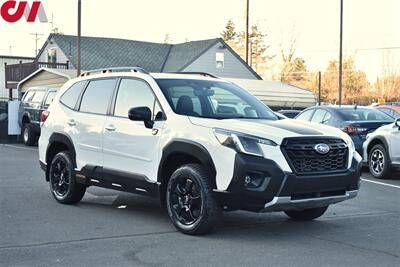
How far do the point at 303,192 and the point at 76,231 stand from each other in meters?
2.56

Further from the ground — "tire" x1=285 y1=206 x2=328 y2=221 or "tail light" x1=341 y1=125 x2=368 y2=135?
"tail light" x1=341 y1=125 x2=368 y2=135

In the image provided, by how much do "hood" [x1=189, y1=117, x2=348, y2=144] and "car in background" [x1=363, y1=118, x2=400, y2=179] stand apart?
5.32 m

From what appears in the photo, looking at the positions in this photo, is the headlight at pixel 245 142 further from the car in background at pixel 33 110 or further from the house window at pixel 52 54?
the house window at pixel 52 54

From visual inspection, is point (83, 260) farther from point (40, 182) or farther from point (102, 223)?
point (40, 182)

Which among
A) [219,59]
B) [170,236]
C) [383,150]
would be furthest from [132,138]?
[219,59]

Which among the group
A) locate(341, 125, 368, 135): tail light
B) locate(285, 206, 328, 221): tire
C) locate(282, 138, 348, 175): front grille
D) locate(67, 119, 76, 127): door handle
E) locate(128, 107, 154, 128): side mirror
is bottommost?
locate(285, 206, 328, 221): tire

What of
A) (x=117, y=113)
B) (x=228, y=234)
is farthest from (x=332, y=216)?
(x=117, y=113)

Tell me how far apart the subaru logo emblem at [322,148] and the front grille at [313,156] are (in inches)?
1.0

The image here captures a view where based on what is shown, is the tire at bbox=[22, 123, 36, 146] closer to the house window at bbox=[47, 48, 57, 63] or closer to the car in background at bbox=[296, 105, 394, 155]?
the car in background at bbox=[296, 105, 394, 155]

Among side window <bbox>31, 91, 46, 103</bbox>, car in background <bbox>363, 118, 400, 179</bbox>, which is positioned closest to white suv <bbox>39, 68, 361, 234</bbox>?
car in background <bbox>363, 118, 400, 179</bbox>

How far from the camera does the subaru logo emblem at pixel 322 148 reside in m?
6.38

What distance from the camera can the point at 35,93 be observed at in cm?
1995

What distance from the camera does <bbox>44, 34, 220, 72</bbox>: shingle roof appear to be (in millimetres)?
38188

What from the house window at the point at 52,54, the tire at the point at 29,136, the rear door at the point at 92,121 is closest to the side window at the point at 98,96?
the rear door at the point at 92,121
